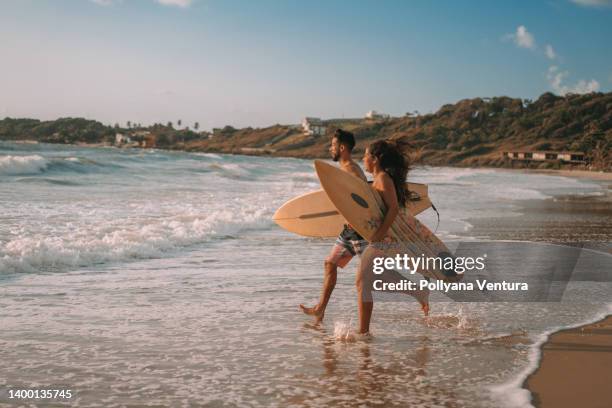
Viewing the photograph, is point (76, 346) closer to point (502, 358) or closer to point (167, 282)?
point (167, 282)

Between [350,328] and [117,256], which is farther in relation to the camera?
[117,256]

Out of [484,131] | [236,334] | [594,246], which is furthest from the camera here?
[484,131]

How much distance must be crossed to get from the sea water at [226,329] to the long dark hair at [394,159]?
3.84ft

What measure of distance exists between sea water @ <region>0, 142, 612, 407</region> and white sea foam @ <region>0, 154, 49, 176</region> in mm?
15237

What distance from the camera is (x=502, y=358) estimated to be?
431 cm

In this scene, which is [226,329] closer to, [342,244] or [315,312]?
[315,312]

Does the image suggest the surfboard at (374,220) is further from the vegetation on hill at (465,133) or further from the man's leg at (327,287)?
the vegetation on hill at (465,133)

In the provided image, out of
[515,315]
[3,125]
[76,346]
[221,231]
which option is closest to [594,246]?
[515,315]

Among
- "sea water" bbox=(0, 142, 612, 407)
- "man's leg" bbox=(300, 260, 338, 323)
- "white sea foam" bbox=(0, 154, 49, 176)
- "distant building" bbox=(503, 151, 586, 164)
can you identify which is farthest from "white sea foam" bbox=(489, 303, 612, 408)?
"distant building" bbox=(503, 151, 586, 164)

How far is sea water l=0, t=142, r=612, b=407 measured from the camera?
12.1 ft

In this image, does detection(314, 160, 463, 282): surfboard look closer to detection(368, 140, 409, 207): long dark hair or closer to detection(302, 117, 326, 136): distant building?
detection(368, 140, 409, 207): long dark hair

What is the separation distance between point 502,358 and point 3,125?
Answer: 15995cm

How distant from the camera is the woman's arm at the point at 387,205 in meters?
4.67

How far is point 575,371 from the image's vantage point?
4004 millimetres
